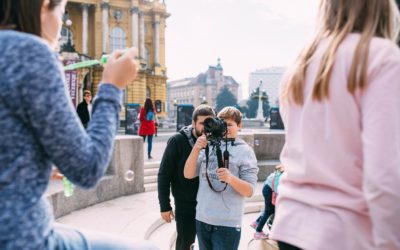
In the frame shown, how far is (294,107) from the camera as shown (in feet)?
5.19

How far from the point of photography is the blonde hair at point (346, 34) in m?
1.37

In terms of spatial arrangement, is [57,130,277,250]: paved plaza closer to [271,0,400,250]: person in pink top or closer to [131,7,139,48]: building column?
[271,0,400,250]: person in pink top

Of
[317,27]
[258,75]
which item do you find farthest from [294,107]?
[258,75]

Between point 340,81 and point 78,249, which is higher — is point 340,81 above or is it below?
above

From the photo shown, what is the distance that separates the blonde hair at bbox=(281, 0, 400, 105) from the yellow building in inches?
1898

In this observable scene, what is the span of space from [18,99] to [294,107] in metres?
0.95

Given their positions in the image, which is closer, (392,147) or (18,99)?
(18,99)

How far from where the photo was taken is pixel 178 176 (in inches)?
167

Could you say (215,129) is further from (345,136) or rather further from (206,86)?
(206,86)

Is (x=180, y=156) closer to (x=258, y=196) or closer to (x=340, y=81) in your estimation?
(x=340, y=81)

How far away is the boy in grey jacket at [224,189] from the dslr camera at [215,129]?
12 cm

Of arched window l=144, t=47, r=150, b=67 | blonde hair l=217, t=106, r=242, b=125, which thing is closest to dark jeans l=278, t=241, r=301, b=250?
blonde hair l=217, t=106, r=242, b=125

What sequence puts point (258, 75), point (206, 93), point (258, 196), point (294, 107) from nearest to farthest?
point (294, 107), point (258, 196), point (206, 93), point (258, 75)

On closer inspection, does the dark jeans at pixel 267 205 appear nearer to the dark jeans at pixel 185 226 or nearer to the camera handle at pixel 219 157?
the dark jeans at pixel 185 226
